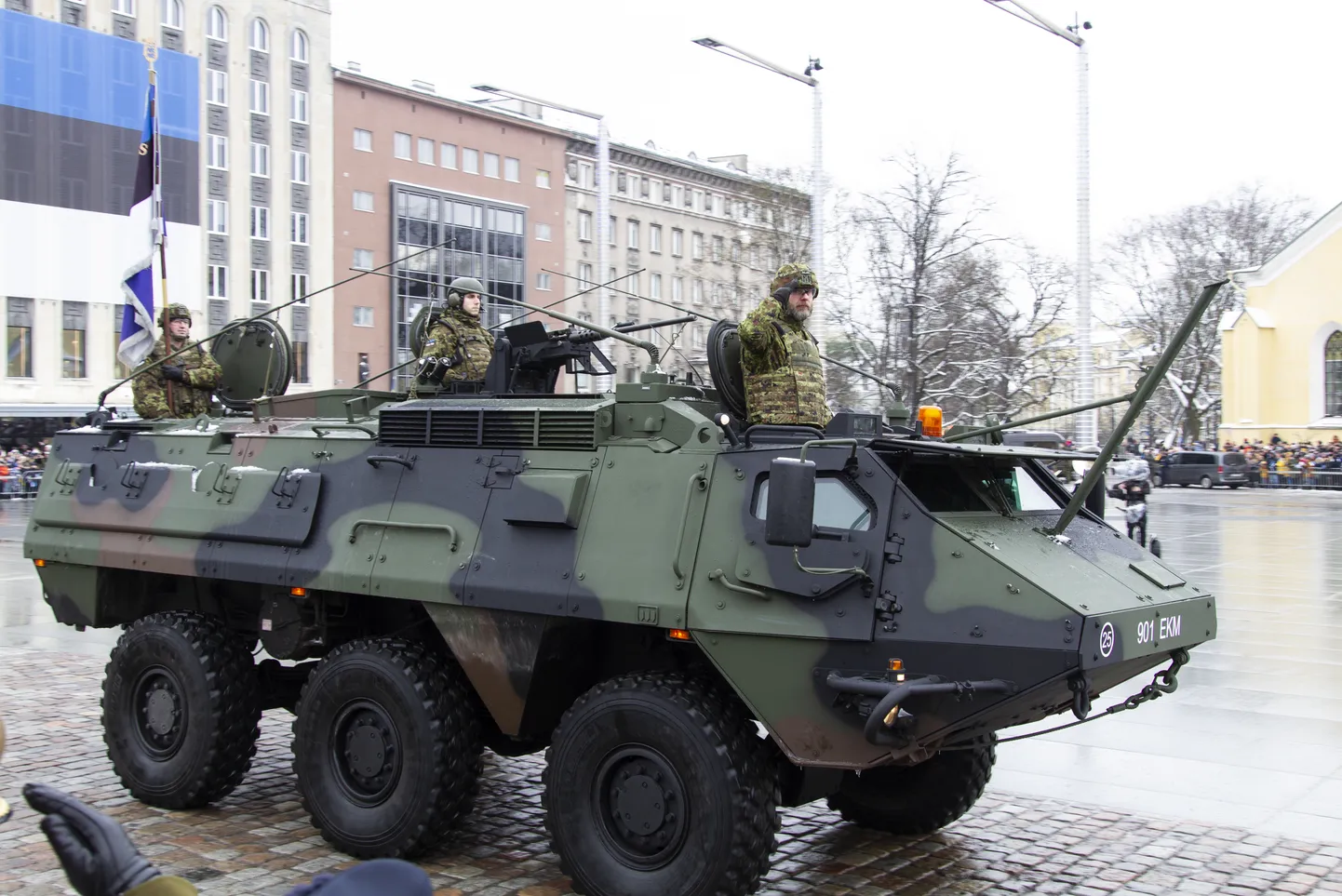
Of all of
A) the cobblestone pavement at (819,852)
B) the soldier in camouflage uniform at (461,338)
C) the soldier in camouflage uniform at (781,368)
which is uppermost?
the soldier in camouflage uniform at (461,338)

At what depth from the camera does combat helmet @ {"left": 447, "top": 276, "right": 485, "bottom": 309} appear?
8606 mm

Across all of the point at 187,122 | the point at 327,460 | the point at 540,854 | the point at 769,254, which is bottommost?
the point at 540,854

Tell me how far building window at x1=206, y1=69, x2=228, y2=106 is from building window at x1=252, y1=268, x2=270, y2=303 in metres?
5.82

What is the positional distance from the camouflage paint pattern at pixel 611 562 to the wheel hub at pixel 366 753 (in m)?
0.49

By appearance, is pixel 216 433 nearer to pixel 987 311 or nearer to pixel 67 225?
pixel 987 311

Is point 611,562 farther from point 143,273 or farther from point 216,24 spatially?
point 216,24

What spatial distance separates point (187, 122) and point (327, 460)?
140 ft

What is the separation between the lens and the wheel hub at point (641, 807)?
5723 millimetres

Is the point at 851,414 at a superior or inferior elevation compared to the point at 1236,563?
superior

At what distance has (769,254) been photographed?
34.7m

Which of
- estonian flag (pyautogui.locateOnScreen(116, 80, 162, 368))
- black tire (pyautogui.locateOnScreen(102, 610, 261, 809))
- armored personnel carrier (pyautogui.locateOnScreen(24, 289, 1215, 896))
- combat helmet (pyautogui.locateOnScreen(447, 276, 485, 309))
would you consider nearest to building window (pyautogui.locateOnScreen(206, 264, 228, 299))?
estonian flag (pyautogui.locateOnScreen(116, 80, 162, 368))

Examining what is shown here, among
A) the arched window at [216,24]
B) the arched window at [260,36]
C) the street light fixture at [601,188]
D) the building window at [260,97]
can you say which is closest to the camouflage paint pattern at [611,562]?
the street light fixture at [601,188]

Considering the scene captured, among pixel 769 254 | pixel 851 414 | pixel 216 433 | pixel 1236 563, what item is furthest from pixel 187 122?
pixel 851 414

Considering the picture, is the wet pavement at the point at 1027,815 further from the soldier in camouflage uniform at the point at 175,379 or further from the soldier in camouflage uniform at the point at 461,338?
the soldier in camouflage uniform at the point at 461,338
